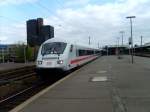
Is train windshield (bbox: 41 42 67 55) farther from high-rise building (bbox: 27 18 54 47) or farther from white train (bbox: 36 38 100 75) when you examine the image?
high-rise building (bbox: 27 18 54 47)

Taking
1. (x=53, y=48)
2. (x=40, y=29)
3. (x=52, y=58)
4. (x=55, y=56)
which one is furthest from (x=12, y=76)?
(x=40, y=29)

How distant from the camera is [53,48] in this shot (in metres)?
27.2

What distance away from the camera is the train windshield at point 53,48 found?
1052 inches

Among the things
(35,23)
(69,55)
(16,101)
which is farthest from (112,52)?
(16,101)

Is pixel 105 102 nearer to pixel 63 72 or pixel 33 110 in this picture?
pixel 33 110

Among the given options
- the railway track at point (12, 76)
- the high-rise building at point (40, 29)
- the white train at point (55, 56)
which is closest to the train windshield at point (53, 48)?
the white train at point (55, 56)

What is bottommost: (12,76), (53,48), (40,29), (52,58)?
(12,76)

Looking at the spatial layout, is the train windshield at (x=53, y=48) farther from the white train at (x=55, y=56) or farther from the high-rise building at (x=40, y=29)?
the high-rise building at (x=40, y=29)

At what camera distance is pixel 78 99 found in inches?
510

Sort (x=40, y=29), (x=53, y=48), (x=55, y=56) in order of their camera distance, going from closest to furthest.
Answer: (x=55, y=56) → (x=53, y=48) → (x=40, y=29)

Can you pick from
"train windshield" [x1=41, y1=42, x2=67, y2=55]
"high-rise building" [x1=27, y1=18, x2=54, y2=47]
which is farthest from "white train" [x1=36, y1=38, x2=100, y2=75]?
"high-rise building" [x1=27, y1=18, x2=54, y2=47]

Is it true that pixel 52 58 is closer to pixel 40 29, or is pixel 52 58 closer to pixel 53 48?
pixel 53 48

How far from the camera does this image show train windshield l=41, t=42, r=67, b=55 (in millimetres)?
26719

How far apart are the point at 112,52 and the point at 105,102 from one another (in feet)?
580
